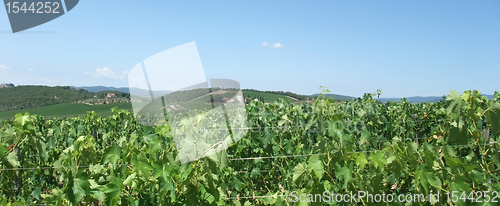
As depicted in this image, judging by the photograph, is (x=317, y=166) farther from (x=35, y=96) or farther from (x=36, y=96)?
(x=35, y=96)

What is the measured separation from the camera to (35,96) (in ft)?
108

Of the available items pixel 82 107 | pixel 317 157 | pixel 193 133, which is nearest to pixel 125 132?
pixel 193 133

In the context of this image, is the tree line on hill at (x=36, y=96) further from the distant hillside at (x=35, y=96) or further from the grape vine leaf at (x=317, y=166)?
the grape vine leaf at (x=317, y=166)

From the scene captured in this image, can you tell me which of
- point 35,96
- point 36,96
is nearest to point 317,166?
point 36,96

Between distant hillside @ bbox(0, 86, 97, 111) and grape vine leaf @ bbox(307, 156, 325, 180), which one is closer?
grape vine leaf @ bbox(307, 156, 325, 180)

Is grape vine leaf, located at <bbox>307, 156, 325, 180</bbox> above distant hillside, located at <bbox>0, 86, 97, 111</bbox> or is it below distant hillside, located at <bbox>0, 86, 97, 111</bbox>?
below

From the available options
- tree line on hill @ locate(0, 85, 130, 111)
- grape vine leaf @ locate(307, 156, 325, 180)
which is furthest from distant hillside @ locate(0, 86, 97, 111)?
grape vine leaf @ locate(307, 156, 325, 180)

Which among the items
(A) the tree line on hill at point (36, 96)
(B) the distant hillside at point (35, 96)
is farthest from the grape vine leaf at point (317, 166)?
(B) the distant hillside at point (35, 96)

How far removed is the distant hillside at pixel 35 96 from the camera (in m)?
31.3

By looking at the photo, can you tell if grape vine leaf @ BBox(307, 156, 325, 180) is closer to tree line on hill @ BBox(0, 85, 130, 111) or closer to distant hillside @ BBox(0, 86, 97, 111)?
tree line on hill @ BBox(0, 85, 130, 111)

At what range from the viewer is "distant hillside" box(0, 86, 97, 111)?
3133 centimetres

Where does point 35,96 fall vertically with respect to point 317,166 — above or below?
above

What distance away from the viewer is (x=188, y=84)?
4.77 ft

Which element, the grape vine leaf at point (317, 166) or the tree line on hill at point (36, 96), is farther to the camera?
the tree line on hill at point (36, 96)
